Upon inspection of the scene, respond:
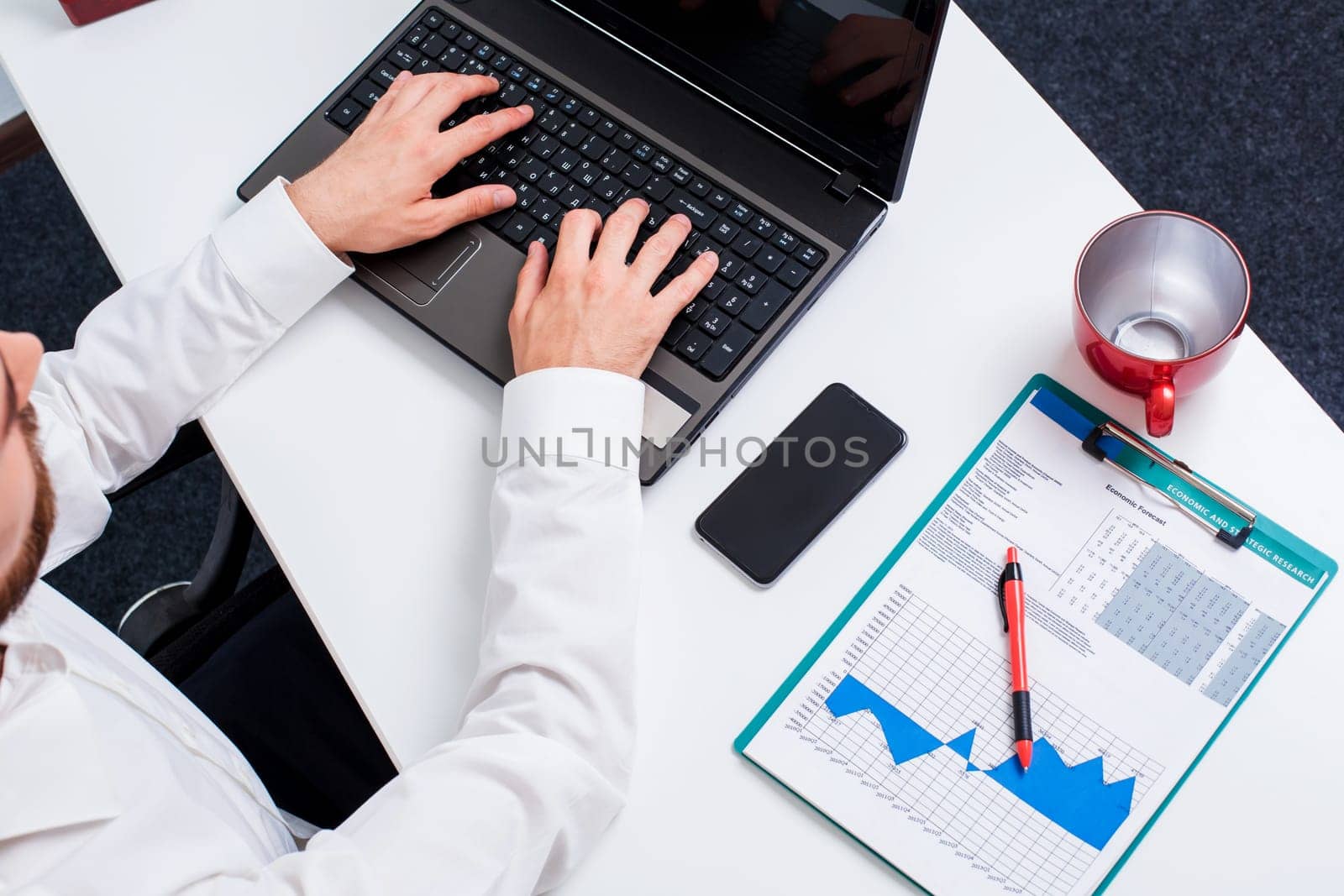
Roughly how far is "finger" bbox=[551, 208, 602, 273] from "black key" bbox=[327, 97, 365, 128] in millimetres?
212

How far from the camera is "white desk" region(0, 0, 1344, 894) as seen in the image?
0.70 meters

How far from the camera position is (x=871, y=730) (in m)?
0.72

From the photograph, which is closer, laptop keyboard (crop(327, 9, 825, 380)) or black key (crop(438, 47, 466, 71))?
laptop keyboard (crop(327, 9, 825, 380))

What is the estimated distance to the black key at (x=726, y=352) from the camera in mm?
769

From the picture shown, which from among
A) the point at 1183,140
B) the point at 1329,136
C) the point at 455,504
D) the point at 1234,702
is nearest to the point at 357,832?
the point at 455,504

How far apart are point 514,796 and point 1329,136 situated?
1.47 meters

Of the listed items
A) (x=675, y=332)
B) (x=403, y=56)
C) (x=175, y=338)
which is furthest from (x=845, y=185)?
(x=175, y=338)

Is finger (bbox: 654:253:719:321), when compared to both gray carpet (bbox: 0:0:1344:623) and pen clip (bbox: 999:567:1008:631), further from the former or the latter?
gray carpet (bbox: 0:0:1344:623)

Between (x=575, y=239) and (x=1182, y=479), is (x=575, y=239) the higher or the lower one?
the lower one

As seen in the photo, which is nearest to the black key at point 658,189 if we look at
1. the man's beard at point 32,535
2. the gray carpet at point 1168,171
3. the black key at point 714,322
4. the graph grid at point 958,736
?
the black key at point 714,322

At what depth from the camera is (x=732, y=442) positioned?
0.79 m

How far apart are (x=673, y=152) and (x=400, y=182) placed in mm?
201

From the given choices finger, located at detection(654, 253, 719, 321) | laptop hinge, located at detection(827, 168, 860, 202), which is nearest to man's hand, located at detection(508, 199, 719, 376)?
finger, located at detection(654, 253, 719, 321)

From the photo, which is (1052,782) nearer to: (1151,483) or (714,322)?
(1151,483)
